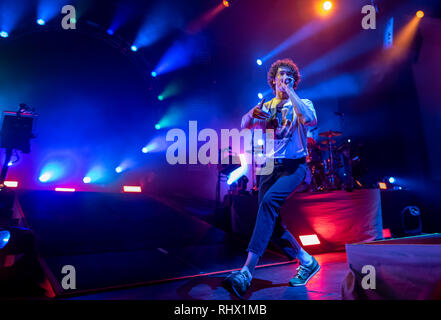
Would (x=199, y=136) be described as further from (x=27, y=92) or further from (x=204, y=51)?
(x=27, y=92)

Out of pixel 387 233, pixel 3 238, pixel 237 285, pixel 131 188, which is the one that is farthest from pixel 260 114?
pixel 131 188

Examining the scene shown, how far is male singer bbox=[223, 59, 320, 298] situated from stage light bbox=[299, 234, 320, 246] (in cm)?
134

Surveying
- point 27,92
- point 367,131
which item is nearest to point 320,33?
point 367,131

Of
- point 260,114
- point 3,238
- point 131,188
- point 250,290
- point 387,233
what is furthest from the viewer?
point 131,188

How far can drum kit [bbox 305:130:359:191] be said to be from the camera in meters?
5.59

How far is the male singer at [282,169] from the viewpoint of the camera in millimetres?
1874

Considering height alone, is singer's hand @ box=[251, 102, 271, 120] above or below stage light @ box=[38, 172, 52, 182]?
above

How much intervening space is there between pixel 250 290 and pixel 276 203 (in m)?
0.64

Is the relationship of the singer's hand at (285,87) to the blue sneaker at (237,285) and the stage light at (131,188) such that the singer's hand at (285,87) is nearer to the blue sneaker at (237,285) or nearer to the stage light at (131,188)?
the blue sneaker at (237,285)

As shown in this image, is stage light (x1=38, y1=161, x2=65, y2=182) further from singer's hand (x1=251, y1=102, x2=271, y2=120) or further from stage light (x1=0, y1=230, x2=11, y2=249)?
singer's hand (x1=251, y1=102, x2=271, y2=120)

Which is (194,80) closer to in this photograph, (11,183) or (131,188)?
(131,188)

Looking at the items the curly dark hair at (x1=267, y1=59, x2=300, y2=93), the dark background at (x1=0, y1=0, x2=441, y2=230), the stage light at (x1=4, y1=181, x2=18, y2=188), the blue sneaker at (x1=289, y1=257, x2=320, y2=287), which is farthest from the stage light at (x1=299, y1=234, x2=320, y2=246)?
the stage light at (x1=4, y1=181, x2=18, y2=188)

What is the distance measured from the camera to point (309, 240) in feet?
11.3

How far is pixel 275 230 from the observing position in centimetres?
206
